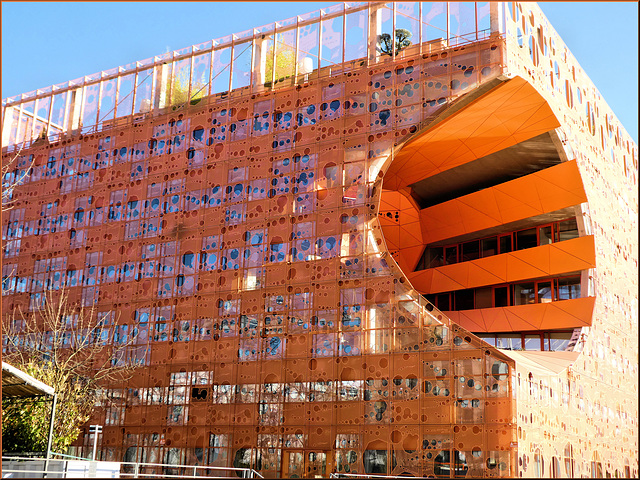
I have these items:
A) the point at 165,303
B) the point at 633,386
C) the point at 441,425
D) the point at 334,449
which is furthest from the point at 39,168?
the point at 633,386

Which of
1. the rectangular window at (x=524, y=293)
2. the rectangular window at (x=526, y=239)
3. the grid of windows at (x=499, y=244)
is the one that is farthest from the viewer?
the rectangular window at (x=526, y=239)

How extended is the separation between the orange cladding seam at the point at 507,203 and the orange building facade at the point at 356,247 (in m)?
0.08

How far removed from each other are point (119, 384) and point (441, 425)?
11943 millimetres

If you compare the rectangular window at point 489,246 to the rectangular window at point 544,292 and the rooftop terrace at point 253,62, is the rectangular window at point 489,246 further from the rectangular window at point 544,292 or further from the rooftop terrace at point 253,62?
the rooftop terrace at point 253,62

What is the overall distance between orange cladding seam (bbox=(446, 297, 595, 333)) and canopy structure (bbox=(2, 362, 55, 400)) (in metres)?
14.6

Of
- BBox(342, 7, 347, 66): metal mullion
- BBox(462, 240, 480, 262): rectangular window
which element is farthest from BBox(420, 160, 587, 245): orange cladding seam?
BBox(342, 7, 347, 66): metal mullion

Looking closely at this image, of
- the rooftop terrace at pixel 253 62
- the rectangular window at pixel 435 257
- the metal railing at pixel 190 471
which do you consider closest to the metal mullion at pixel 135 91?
the rooftop terrace at pixel 253 62

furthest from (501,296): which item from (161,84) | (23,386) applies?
(23,386)

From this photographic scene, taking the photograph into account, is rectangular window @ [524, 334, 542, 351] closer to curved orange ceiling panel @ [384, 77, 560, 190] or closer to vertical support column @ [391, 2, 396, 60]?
curved orange ceiling panel @ [384, 77, 560, 190]

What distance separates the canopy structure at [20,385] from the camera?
1538 centimetres

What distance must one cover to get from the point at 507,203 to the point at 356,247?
290 inches

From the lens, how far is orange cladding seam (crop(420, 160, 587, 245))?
24891 millimetres

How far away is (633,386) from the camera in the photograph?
26734 millimetres

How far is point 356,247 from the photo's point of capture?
22281 mm
